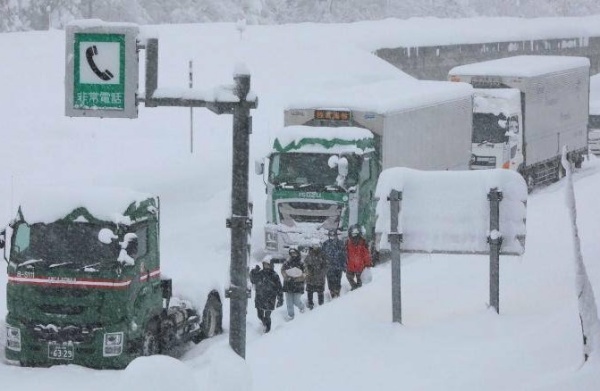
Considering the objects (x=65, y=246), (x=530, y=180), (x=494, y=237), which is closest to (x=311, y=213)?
(x=65, y=246)

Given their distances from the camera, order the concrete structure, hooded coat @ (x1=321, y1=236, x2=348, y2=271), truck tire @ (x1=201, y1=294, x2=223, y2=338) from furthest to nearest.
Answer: the concrete structure
hooded coat @ (x1=321, y1=236, x2=348, y2=271)
truck tire @ (x1=201, y1=294, x2=223, y2=338)

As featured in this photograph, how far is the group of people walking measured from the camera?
19062mm

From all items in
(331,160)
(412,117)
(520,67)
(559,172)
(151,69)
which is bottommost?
(559,172)

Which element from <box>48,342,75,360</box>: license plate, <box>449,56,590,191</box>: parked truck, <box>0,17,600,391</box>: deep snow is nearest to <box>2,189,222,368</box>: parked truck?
<box>48,342,75,360</box>: license plate

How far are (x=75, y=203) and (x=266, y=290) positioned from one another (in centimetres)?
377

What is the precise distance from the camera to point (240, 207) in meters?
10.9

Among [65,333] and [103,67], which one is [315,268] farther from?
[103,67]

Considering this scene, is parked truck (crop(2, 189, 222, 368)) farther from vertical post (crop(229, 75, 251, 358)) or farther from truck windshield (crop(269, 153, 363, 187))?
truck windshield (crop(269, 153, 363, 187))

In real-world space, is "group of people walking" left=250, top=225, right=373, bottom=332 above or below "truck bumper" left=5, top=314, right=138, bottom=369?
above

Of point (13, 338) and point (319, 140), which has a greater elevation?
point (319, 140)

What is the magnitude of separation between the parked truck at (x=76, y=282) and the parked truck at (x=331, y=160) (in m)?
9.16

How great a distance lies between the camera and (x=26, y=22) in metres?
69.9

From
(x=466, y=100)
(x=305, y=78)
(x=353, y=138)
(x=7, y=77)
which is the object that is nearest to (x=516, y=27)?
(x=305, y=78)

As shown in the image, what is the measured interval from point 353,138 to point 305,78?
29422 mm
